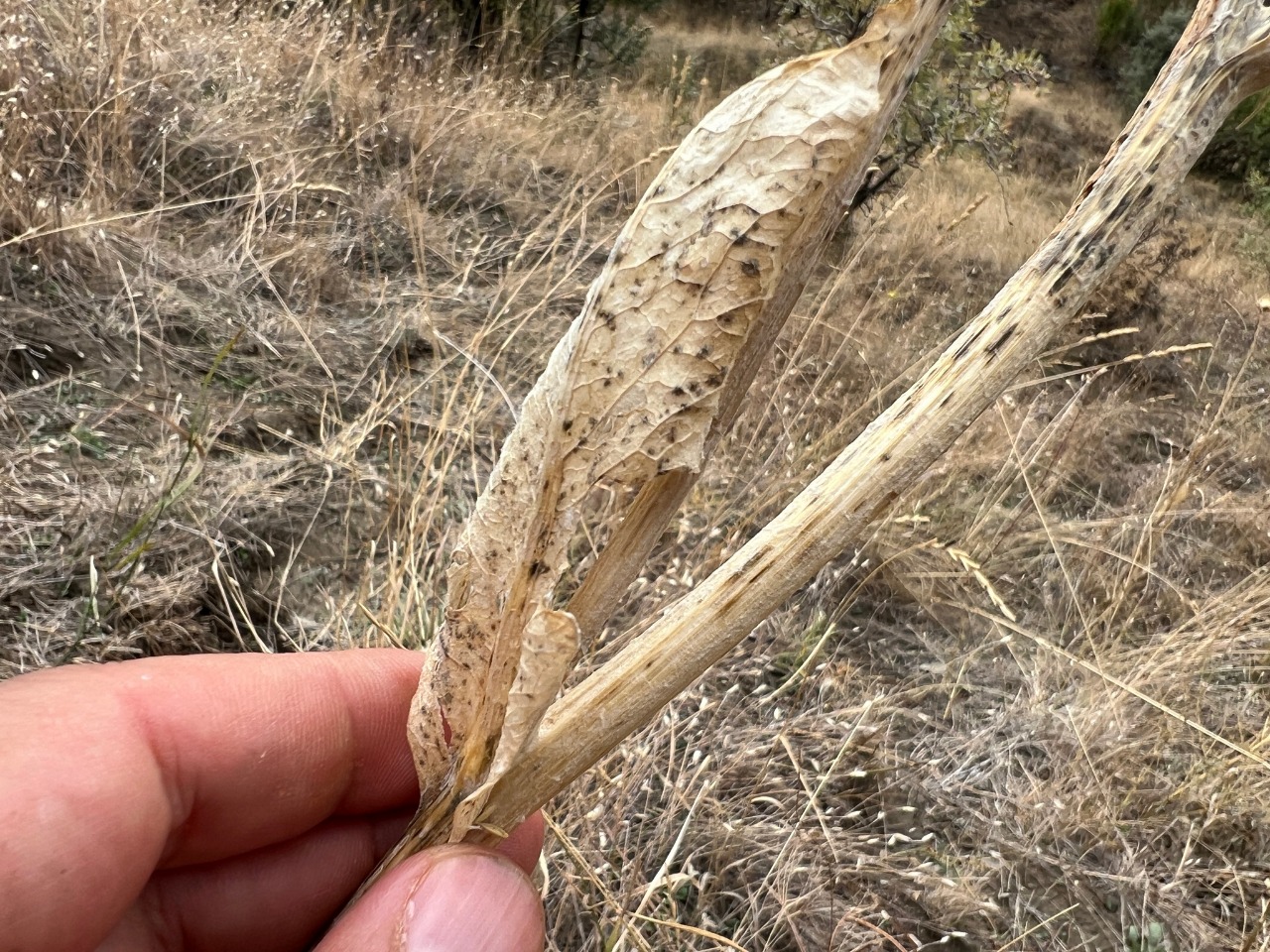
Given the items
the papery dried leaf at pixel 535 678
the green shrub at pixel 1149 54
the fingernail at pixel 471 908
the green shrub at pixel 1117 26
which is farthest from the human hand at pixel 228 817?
the green shrub at pixel 1117 26

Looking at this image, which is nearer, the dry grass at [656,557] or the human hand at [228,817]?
the human hand at [228,817]

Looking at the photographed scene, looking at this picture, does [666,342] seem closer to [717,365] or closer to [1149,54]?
[717,365]

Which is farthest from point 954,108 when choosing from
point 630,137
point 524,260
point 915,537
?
point 915,537

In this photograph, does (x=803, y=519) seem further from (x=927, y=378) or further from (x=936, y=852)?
(x=936, y=852)

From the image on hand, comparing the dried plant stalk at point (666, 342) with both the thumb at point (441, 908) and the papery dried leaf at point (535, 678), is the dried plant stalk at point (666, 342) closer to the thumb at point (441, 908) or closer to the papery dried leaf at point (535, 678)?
the papery dried leaf at point (535, 678)

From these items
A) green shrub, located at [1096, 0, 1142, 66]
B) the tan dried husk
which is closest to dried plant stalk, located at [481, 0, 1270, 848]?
the tan dried husk

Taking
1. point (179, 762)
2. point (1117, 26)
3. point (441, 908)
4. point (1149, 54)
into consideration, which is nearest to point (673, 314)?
point (441, 908)
